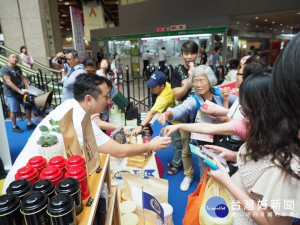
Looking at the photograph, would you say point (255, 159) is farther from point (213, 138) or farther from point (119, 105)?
point (119, 105)

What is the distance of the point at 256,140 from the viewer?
1.01 meters

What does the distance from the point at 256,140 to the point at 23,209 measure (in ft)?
3.27

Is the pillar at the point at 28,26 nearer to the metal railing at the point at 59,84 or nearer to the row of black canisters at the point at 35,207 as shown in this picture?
the metal railing at the point at 59,84

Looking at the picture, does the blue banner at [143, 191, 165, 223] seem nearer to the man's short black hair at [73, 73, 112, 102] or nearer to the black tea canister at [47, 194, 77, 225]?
the black tea canister at [47, 194, 77, 225]

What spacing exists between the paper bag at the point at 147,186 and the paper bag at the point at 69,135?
1.69 feet

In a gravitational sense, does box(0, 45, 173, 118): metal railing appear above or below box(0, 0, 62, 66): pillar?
below

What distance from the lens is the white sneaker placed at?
8.31ft

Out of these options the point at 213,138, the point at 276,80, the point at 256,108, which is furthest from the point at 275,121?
the point at 213,138

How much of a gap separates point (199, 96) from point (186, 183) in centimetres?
118

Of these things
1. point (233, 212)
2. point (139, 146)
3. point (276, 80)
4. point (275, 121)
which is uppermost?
point (276, 80)

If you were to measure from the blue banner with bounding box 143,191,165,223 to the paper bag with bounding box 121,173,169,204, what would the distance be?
22cm

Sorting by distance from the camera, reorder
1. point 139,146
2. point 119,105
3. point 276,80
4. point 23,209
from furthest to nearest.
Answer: point 119,105 → point 139,146 → point 23,209 → point 276,80

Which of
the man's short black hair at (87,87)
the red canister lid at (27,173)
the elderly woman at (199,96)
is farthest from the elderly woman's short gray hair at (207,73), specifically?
the red canister lid at (27,173)

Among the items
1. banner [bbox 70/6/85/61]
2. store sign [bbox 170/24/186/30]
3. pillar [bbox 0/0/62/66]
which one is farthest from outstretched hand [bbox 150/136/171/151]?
store sign [bbox 170/24/186/30]
